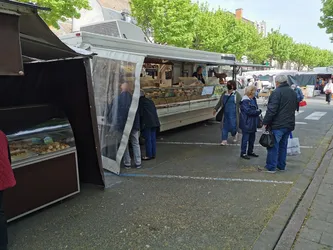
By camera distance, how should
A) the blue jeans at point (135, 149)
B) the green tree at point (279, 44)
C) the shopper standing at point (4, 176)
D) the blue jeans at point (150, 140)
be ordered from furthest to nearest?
the green tree at point (279, 44)
the blue jeans at point (150, 140)
the blue jeans at point (135, 149)
the shopper standing at point (4, 176)

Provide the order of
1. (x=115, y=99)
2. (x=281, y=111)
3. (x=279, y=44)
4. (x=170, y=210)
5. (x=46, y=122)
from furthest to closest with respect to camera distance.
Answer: (x=279, y=44), (x=115, y=99), (x=281, y=111), (x=46, y=122), (x=170, y=210)

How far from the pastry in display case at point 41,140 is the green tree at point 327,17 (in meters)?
18.1

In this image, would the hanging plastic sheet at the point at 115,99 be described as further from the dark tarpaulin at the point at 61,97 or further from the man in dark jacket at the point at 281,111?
the man in dark jacket at the point at 281,111

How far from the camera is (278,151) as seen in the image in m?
5.45

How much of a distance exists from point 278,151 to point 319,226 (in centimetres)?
206

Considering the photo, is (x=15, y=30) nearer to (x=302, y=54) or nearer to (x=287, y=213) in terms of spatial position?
(x=287, y=213)

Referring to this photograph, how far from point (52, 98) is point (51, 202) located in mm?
1651

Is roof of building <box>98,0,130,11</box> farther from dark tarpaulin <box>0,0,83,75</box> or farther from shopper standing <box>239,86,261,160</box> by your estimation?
dark tarpaulin <box>0,0,83,75</box>

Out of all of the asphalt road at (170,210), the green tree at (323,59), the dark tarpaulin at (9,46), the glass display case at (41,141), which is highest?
the green tree at (323,59)

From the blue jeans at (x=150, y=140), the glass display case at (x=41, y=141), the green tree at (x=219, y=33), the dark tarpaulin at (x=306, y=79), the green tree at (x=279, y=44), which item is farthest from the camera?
the green tree at (x=279, y=44)

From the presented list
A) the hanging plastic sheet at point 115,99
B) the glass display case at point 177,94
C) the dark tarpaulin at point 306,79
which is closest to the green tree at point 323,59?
the dark tarpaulin at point 306,79

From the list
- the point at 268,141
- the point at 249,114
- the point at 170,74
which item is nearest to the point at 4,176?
the point at 268,141

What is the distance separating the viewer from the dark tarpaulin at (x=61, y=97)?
14.2ft

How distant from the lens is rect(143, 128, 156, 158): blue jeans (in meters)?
6.11
